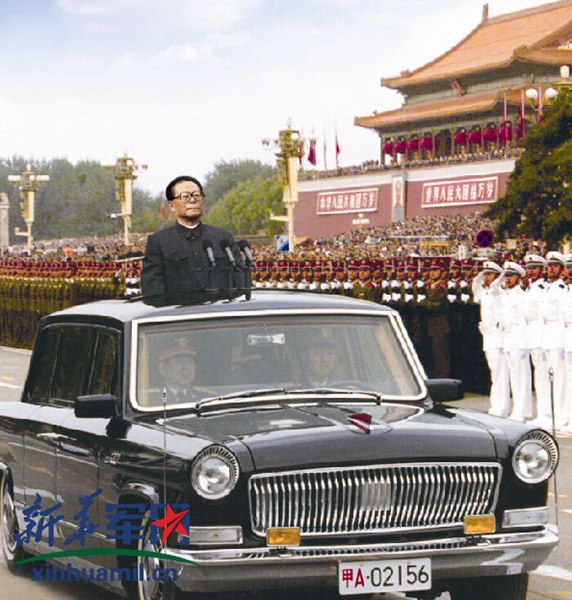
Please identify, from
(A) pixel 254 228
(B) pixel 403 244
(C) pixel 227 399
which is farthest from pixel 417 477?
(A) pixel 254 228

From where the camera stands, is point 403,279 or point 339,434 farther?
point 403,279

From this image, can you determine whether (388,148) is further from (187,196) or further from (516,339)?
(187,196)

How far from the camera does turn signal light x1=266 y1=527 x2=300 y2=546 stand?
21.4ft

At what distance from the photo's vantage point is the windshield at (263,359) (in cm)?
761

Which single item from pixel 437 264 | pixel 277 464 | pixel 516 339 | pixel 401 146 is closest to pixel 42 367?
pixel 277 464

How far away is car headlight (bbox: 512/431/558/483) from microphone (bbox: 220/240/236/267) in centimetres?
338

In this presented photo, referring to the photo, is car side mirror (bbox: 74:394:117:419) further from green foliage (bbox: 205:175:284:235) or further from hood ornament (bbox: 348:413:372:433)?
green foliage (bbox: 205:175:284:235)

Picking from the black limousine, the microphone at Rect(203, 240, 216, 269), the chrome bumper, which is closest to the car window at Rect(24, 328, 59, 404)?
the black limousine

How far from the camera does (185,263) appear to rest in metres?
10.3

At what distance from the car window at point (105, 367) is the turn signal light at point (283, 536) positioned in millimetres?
1471

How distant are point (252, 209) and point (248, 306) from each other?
143462mm

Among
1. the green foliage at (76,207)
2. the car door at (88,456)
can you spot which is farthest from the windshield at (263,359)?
the green foliage at (76,207)

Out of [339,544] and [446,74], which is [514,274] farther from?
[446,74]

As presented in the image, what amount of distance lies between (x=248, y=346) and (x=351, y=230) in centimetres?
9402
